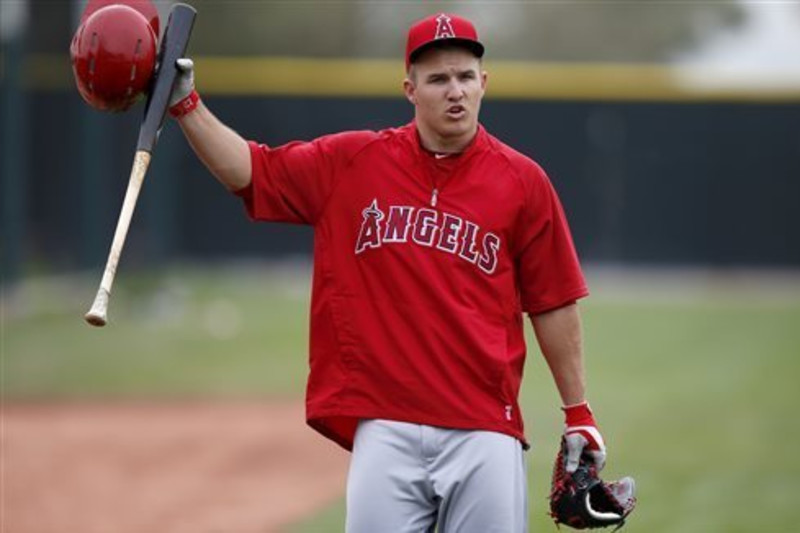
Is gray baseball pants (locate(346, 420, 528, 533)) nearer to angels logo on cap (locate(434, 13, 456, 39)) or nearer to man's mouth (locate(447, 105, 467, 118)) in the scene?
man's mouth (locate(447, 105, 467, 118))

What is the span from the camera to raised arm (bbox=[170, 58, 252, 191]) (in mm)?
4430

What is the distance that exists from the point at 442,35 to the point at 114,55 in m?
0.92

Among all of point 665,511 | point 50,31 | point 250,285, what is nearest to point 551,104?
point 250,285

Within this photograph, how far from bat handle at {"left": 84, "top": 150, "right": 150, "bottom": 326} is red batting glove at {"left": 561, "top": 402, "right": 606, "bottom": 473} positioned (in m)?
1.38

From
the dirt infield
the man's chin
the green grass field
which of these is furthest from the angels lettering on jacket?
the dirt infield

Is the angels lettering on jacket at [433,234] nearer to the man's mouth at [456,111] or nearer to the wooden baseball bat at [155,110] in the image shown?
the man's mouth at [456,111]

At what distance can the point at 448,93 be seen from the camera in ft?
14.4

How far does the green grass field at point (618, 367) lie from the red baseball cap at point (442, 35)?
3586 millimetres

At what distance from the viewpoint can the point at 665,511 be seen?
796cm

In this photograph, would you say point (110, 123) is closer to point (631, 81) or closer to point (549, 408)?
point (631, 81)

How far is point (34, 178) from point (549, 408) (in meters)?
12.0

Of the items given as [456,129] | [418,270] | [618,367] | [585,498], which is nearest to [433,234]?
[418,270]

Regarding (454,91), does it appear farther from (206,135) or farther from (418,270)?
(206,135)

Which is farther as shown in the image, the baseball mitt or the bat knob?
the baseball mitt
